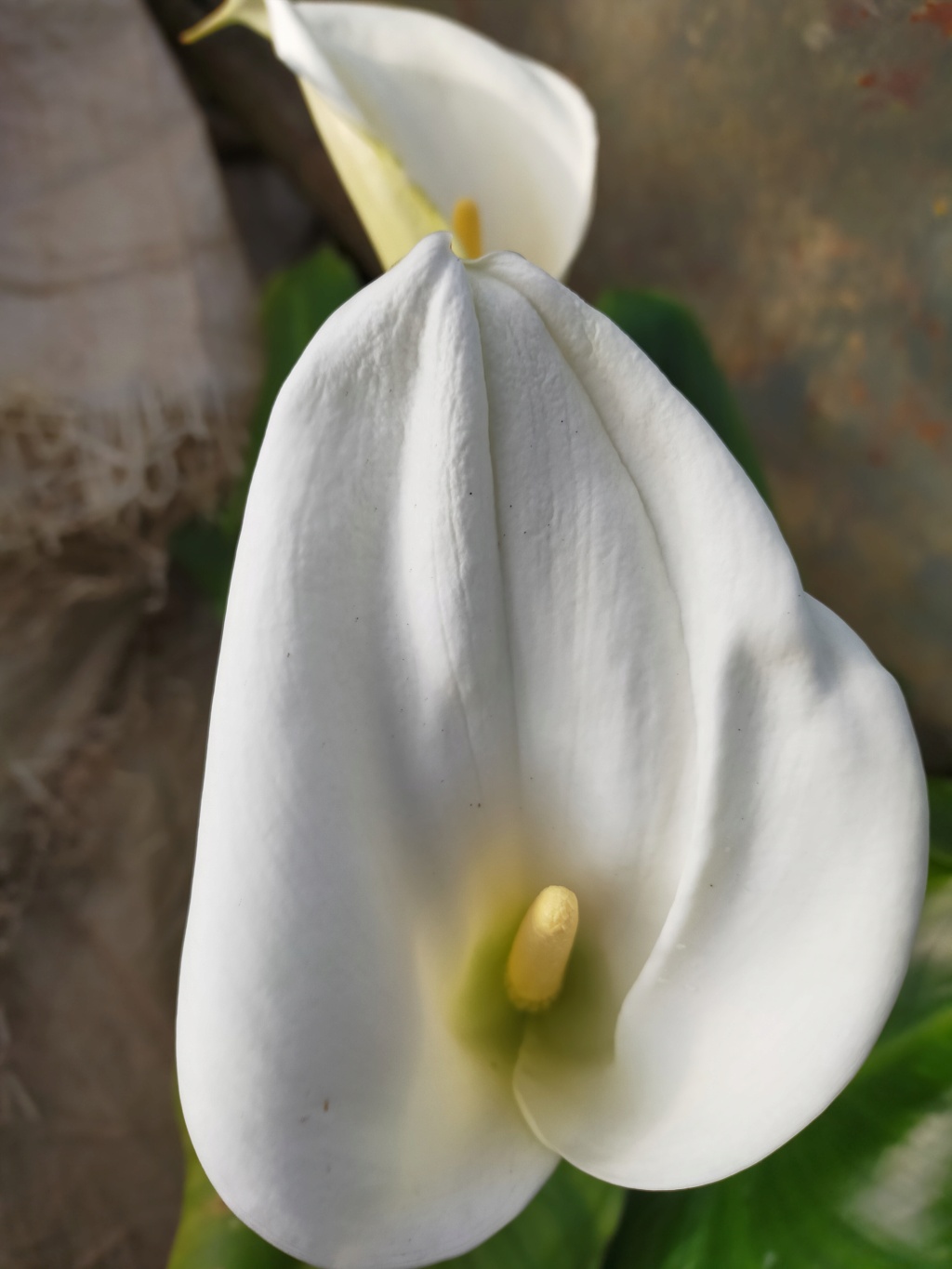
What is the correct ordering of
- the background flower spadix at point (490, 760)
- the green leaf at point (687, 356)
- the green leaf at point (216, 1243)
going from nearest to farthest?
the background flower spadix at point (490, 760), the green leaf at point (216, 1243), the green leaf at point (687, 356)

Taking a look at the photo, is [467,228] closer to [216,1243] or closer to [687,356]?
[687,356]

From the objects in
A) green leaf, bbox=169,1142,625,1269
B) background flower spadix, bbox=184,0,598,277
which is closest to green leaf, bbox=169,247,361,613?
background flower spadix, bbox=184,0,598,277

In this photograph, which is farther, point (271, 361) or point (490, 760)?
point (271, 361)

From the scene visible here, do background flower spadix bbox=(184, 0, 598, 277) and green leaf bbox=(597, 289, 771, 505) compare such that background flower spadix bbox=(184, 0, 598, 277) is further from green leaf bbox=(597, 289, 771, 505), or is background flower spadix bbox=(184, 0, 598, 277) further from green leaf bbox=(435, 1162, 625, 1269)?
green leaf bbox=(435, 1162, 625, 1269)

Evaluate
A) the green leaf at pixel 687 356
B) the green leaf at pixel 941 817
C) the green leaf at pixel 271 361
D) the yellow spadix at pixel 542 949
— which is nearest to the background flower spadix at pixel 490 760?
the yellow spadix at pixel 542 949

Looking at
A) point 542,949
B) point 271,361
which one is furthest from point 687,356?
point 542,949

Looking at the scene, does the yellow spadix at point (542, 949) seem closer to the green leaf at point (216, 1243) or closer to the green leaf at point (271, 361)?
the green leaf at point (216, 1243)

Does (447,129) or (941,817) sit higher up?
(447,129)
